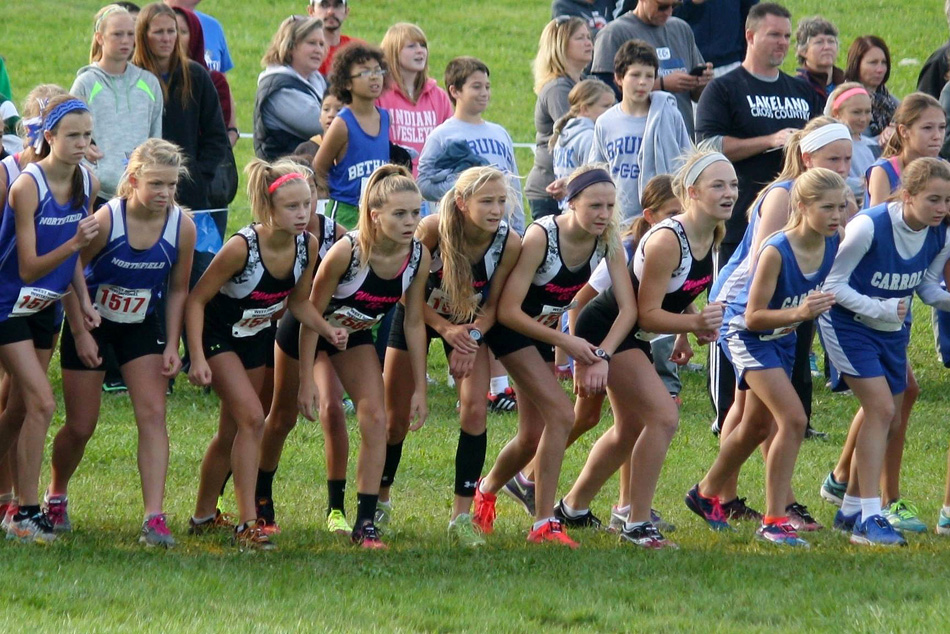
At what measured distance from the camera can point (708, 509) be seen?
7711 mm

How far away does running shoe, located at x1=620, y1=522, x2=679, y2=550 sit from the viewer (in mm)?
7004

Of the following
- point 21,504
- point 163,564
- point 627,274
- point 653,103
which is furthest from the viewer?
point 653,103

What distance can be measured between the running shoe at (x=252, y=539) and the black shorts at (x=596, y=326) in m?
1.96

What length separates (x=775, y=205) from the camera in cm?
770

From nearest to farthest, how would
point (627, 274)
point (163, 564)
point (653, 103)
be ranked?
point (163, 564) < point (627, 274) < point (653, 103)

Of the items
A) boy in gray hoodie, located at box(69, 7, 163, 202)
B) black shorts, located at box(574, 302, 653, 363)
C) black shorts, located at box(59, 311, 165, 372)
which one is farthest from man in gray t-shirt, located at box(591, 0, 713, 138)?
black shorts, located at box(59, 311, 165, 372)

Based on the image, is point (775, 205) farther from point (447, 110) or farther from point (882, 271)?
point (447, 110)

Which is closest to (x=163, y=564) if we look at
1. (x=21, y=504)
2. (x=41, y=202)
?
(x=21, y=504)

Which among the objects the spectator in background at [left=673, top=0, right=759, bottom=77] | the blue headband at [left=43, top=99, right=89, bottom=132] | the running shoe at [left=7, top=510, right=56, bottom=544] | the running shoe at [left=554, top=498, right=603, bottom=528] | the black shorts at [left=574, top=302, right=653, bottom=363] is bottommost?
the running shoe at [left=554, top=498, right=603, bottom=528]

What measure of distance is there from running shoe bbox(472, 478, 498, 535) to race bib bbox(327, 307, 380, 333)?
1.10 m

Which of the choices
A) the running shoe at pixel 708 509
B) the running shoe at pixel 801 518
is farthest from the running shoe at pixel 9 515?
the running shoe at pixel 801 518

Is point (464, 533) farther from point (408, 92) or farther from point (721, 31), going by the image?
point (721, 31)

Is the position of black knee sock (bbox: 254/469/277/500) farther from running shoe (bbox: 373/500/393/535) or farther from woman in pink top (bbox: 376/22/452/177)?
woman in pink top (bbox: 376/22/452/177)

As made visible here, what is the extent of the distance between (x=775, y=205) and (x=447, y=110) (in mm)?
3592
